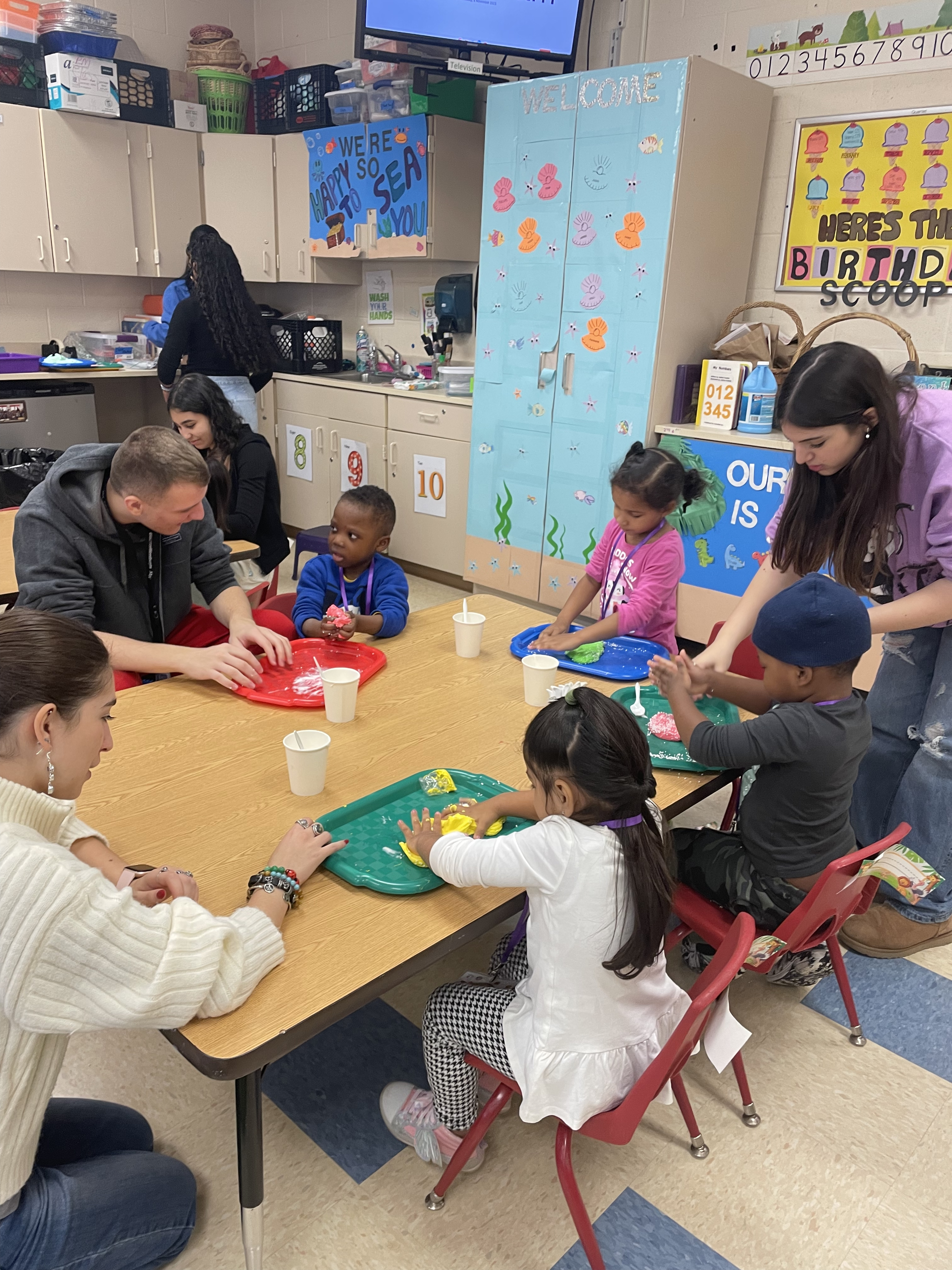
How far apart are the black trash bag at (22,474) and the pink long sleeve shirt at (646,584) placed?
1.84m

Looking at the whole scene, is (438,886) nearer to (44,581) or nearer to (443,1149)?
(443,1149)

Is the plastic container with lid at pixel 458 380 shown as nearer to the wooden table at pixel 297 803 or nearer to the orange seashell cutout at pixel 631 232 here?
the orange seashell cutout at pixel 631 232

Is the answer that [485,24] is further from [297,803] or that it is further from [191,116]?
[297,803]

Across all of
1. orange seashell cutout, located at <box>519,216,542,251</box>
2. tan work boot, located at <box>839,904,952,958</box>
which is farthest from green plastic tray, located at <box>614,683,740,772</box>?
orange seashell cutout, located at <box>519,216,542,251</box>

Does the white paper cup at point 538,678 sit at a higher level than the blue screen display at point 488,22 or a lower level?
lower

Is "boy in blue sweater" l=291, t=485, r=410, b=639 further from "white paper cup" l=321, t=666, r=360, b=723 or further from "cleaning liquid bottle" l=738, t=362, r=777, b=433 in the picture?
"cleaning liquid bottle" l=738, t=362, r=777, b=433

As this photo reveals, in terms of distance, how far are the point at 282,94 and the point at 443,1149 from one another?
557 cm

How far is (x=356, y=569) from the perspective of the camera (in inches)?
99.3

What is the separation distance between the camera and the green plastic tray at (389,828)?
50.9 inches

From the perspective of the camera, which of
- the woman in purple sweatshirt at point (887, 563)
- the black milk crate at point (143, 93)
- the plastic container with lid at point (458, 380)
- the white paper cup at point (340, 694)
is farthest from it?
the black milk crate at point (143, 93)

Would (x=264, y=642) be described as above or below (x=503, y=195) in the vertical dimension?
below

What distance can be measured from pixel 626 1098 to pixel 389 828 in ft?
1.67

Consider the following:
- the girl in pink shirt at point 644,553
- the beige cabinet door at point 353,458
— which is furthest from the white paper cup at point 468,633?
the beige cabinet door at point 353,458

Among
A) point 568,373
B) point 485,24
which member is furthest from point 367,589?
point 485,24
